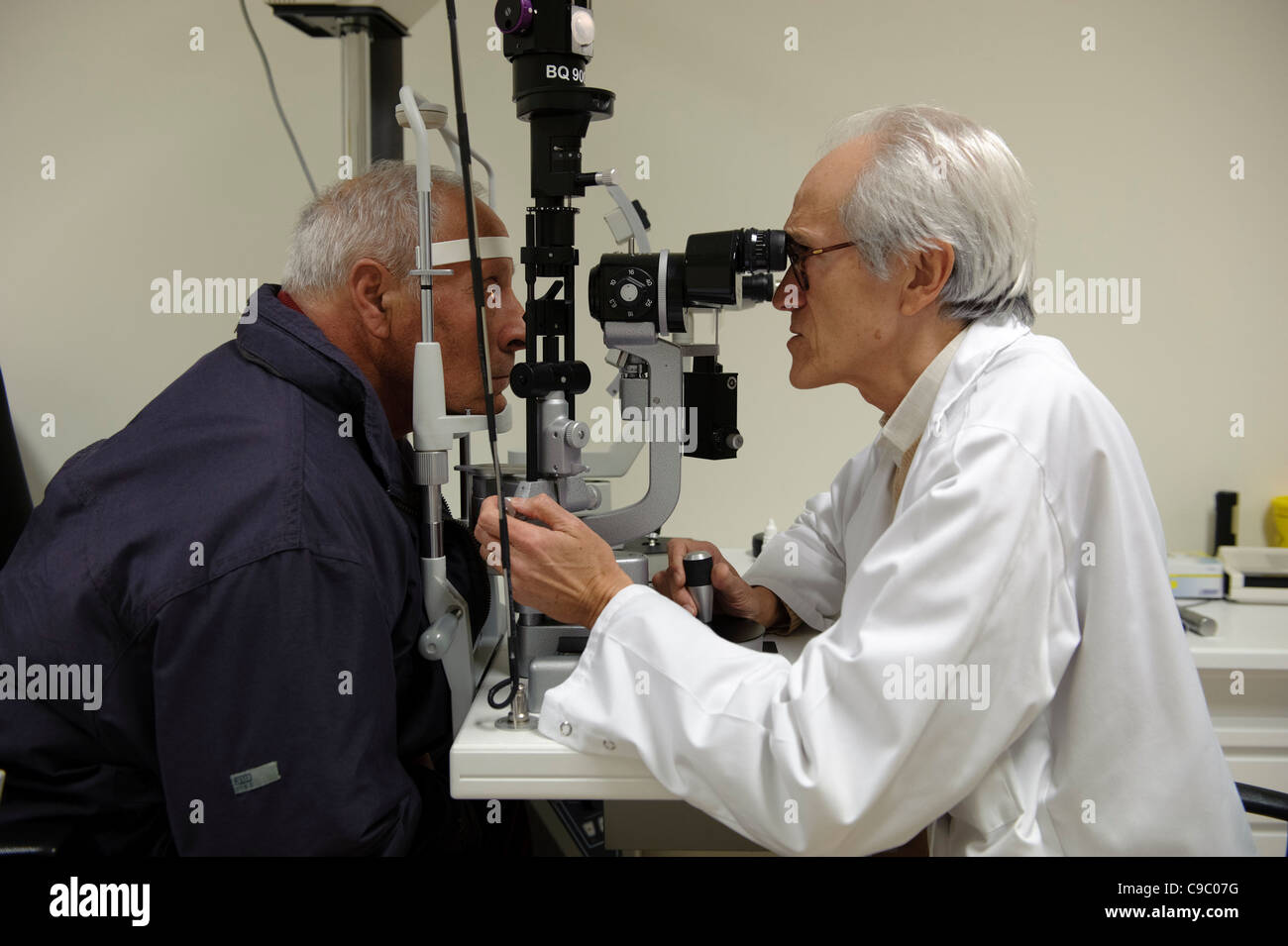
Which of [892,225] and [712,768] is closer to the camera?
Result: [712,768]

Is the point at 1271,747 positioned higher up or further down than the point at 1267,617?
further down

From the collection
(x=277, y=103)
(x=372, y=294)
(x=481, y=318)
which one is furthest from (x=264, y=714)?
(x=277, y=103)

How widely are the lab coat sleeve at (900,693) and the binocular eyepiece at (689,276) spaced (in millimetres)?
349

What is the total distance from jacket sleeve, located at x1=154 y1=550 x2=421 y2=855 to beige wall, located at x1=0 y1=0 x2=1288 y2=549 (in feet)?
5.29

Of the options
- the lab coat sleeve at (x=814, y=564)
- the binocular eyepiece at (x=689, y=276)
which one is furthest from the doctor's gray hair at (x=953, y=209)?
the lab coat sleeve at (x=814, y=564)

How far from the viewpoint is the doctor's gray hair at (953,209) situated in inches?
49.8

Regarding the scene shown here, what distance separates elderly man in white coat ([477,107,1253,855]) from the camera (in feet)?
3.30

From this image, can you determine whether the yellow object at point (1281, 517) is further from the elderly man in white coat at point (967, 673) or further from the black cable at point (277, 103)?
the black cable at point (277, 103)

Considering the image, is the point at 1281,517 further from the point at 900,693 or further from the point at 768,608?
the point at 900,693
